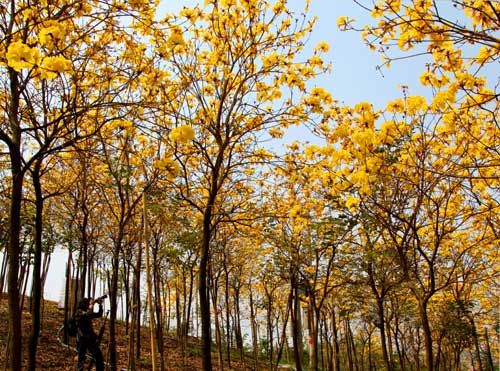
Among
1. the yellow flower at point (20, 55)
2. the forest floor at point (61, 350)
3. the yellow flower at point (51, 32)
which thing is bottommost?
the forest floor at point (61, 350)

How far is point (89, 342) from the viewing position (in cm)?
721

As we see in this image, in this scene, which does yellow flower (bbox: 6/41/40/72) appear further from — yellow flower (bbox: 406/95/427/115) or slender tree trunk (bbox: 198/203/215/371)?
yellow flower (bbox: 406/95/427/115)

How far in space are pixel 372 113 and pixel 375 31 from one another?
93.6 inches

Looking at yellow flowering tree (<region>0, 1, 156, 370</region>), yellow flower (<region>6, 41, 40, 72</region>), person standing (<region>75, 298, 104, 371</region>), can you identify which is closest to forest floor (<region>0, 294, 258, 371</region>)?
person standing (<region>75, 298, 104, 371</region>)

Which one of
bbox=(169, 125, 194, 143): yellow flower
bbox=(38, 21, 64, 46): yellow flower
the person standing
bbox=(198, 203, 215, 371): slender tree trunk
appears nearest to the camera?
bbox=(38, 21, 64, 46): yellow flower

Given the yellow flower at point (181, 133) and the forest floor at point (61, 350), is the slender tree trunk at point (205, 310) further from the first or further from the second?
the forest floor at point (61, 350)

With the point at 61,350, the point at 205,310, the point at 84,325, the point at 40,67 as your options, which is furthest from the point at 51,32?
the point at 61,350

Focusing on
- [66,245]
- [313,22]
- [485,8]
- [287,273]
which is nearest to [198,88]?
[313,22]

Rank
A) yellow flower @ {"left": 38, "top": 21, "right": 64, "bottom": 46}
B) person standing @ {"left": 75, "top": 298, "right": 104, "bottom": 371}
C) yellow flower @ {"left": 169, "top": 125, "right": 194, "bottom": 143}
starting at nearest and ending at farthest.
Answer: yellow flower @ {"left": 38, "top": 21, "right": 64, "bottom": 46} < yellow flower @ {"left": 169, "top": 125, "right": 194, "bottom": 143} < person standing @ {"left": 75, "top": 298, "right": 104, "bottom": 371}

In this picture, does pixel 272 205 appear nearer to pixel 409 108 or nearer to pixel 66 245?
A: pixel 409 108

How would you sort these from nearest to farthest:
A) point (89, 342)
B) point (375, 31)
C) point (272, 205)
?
point (375, 31), point (89, 342), point (272, 205)

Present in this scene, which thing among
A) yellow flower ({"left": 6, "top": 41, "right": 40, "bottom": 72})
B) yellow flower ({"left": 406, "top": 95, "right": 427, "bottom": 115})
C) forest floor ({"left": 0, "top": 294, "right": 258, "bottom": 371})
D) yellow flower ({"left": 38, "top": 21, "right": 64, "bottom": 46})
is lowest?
forest floor ({"left": 0, "top": 294, "right": 258, "bottom": 371})

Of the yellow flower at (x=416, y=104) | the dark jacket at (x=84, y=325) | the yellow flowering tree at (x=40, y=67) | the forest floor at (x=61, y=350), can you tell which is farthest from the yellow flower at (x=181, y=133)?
the forest floor at (x=61, y=350)

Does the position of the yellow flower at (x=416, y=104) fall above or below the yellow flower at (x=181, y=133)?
above
